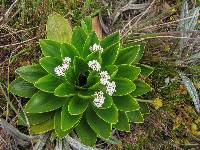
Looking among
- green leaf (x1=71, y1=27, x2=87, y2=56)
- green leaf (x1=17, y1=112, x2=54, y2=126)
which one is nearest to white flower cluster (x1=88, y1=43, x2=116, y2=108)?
green leaf (x1=71, y1=27, x2=87, y2=56)

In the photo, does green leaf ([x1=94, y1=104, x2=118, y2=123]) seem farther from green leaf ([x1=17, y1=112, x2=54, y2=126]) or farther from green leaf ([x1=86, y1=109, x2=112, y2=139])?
green leaf ([x1=17, y1=112, x2=54, y2=126])

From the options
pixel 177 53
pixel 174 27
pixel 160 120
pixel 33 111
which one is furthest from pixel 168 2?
pixel 33 111

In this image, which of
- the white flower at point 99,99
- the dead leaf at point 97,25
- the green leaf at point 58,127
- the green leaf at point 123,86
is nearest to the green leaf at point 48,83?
the green leaf at point 58,127

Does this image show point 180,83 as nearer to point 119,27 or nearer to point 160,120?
point 160,120

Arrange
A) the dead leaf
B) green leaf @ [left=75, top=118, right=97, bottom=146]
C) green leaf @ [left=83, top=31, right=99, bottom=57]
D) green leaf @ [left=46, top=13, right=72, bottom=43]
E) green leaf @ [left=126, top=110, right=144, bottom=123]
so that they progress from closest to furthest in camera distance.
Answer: green leaf @ [left=83, top=31, right=99, bottom=57] < green leaf @ [left=75, top=118, right=97, bottom=146] < green leaf @ [left=126, top=110, right=144, bottom=123] < green leaf @ [left=46, top=13, right=72, bottom=43] < the dead leaf

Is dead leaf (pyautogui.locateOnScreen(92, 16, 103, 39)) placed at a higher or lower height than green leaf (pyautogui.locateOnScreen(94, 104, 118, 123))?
higher

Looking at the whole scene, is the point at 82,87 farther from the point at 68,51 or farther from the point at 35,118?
the point at 35,118
